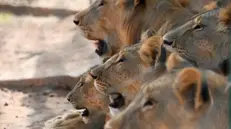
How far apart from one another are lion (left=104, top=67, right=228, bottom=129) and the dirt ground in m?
1.96

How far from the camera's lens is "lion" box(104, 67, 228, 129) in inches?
108

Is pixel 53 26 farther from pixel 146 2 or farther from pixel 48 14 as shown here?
pixel 146 2

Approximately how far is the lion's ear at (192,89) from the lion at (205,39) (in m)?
0.94

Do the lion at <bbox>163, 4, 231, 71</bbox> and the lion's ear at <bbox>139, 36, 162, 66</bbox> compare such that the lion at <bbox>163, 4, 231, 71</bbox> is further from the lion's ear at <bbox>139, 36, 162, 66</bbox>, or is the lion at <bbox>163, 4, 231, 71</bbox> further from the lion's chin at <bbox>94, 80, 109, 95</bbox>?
the lion's chin at <bbox>94, 80, 109, 95</bbox>

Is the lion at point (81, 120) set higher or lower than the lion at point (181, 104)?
higher

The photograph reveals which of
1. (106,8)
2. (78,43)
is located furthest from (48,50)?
(106,8)

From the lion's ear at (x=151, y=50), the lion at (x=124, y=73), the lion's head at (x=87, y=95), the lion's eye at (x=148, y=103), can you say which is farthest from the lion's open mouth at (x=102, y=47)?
the lion's eye at (x=148, y=103)

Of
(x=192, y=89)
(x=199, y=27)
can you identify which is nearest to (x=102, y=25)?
(x=199, y=27)

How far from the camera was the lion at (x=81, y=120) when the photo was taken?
4258mm

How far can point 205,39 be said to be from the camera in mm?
3879

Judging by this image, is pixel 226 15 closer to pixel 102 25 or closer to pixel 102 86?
pixel 102 86

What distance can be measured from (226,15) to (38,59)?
315 cm

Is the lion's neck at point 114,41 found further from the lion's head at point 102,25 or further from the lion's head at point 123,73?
the lion's head at point 123,73

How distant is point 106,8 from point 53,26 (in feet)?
9.79
